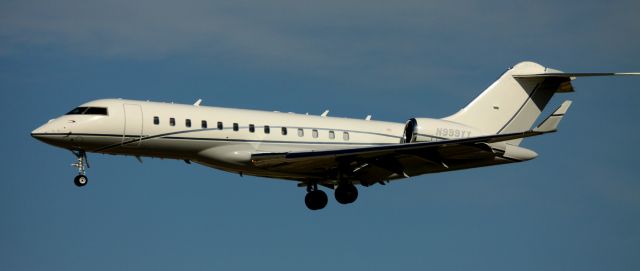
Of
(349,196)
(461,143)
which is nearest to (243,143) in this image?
(349,196)

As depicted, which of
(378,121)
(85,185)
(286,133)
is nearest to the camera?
(85,185)

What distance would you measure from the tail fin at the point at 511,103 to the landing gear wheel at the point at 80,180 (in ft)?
35.9

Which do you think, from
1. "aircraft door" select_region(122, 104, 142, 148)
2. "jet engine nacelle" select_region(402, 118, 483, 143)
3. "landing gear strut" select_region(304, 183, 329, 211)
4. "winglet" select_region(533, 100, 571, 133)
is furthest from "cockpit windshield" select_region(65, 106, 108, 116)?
"winglet" select_region(533, 100, 571, 133)

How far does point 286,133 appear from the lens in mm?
29047

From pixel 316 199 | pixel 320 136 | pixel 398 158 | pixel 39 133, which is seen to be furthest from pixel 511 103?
pixel 39 133

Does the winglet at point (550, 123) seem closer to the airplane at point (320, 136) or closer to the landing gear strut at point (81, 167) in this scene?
the airplane at point (320, 136)

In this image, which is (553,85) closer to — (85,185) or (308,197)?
(308,197)

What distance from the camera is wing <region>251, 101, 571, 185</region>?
90.1 ft

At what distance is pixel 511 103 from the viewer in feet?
106

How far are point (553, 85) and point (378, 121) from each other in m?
5.46

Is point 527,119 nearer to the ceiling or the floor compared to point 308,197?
nearer to the ceiling

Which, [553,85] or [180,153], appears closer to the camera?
[180,153]

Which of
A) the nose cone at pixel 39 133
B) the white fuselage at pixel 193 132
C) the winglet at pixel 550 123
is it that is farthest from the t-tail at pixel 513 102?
the nose cone at pixel 39 133

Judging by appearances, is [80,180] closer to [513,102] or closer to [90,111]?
[90,111]
